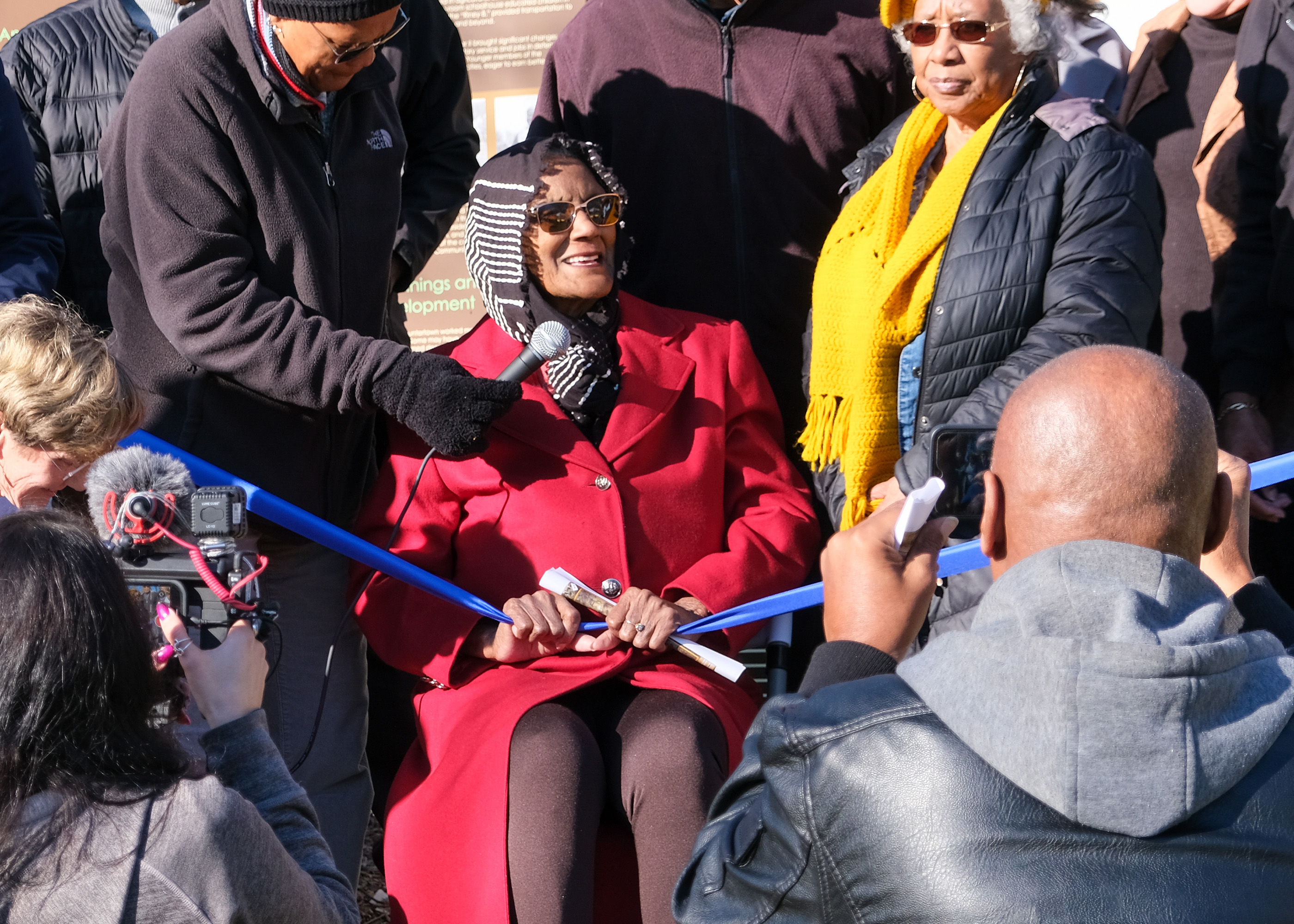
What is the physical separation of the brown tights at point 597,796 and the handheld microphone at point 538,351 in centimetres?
75

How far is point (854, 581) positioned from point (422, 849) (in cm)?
144

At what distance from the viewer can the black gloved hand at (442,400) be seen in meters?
3.05

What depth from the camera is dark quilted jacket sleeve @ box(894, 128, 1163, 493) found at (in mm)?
3074

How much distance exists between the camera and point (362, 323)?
3473 millimetres

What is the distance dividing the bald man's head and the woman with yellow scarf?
4.04 feet

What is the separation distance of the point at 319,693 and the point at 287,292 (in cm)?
98

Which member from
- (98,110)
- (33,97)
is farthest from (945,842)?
(33,97)

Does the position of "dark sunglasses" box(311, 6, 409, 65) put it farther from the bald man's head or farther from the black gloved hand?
the bald man's head

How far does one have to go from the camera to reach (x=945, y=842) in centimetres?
154

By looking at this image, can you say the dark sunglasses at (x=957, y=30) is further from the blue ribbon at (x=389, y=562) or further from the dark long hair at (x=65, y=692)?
the dark long hair at (x=65, y=692)

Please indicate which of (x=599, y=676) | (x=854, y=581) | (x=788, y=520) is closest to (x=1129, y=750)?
A: (x=854, y=581)

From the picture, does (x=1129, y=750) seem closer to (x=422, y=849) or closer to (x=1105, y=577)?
(x=1105, y=577)

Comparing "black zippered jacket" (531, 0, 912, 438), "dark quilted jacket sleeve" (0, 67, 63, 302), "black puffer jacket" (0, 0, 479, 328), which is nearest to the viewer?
"dark quilted jacket sleeve" (0, 67, 63, 302)

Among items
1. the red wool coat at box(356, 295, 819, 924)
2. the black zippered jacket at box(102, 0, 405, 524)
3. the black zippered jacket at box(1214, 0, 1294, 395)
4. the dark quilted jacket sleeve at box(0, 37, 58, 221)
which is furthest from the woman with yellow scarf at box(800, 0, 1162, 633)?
the dark quilted jacket sleeve at box(0, 37, 58, 221)
